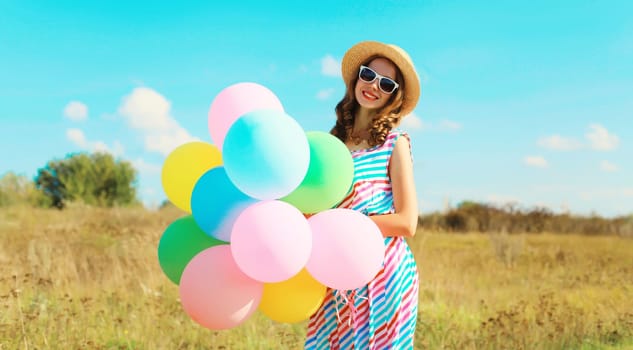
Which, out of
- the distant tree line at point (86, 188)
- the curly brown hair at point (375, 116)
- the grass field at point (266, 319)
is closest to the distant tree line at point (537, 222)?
the distant tree line at point (86, 188)

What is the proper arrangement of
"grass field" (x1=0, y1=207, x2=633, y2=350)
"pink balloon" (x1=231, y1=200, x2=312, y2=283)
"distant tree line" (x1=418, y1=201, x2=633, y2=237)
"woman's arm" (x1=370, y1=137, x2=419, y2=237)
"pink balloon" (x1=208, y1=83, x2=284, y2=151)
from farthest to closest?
"distant tree line" (x1=418, y1=201, x2=633, y2=237), "grass field" (x1=0, y1=207, x2=633, y2=350), "pink balloon" (x1=208, y1=83, x2=284, y2=151), "woman's arm" (x1=370, y1=137, x2=419, y2=237), "pink balloon" (x1=231, y1=200, x2=312, y2=283)

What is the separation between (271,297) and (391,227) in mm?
528

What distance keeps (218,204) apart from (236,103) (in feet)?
1.51

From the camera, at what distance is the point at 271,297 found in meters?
2.17

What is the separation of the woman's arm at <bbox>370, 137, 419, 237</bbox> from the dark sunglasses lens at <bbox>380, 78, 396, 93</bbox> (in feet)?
0.87

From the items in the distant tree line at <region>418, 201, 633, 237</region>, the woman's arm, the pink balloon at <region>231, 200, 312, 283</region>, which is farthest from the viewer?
the distant tree line at <region>418, 201, 633, 237</region>

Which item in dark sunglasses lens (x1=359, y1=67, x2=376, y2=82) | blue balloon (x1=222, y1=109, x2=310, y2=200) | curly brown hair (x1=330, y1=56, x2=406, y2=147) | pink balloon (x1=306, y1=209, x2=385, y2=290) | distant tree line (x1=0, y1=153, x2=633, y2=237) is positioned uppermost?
distant tree line (x1=0, y1=153, x2=633, y2=237)

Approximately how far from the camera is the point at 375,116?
7.97 feet

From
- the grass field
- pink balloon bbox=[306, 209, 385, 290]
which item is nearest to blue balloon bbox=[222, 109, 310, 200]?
pink balloon bbox=[306, 209, 385, 290]

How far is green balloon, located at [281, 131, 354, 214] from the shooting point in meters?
2.06

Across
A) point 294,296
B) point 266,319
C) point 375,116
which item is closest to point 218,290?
point 294,296

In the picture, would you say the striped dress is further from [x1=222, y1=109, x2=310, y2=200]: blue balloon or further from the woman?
[x1=222, y1=109, x2=310, y2=200]: blue balloon

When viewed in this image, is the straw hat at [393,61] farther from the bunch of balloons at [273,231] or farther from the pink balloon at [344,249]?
the pink balloon at [344,249]

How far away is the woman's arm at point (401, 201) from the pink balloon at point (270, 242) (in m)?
0.36
